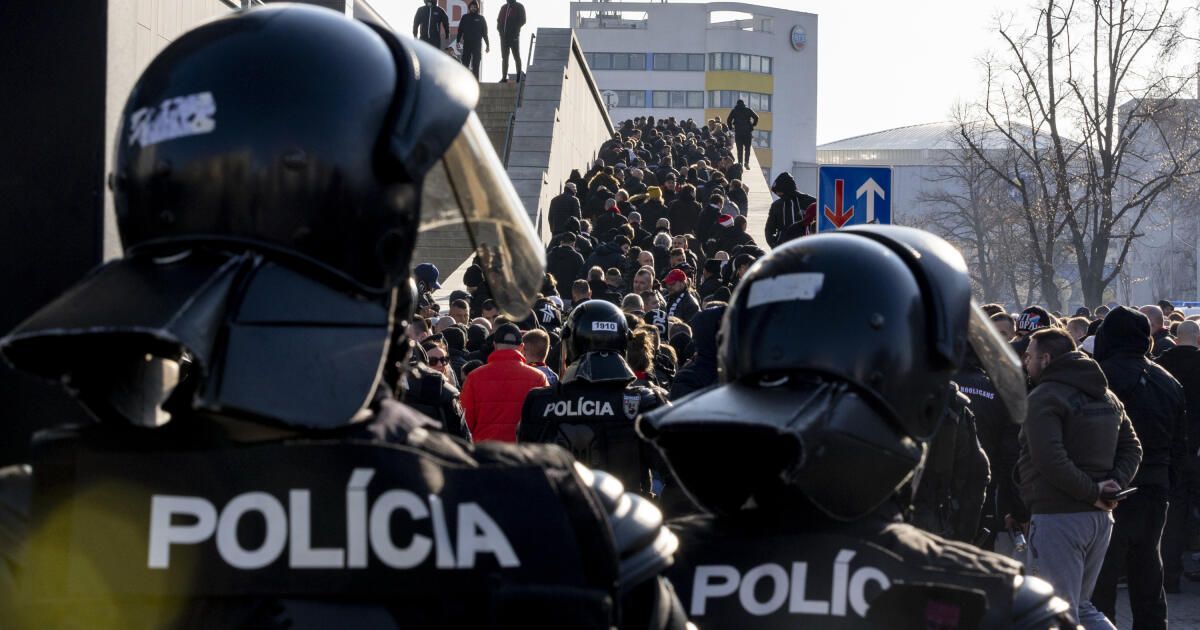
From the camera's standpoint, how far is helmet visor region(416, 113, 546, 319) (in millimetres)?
2186

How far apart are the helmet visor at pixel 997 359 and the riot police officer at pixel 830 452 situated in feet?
0.80

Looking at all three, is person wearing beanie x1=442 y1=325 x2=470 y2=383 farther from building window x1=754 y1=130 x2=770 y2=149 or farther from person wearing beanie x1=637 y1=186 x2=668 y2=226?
building window x1=754 y1=130 x2=770 y2=149

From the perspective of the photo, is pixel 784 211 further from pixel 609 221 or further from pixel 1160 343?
pixel 1160 343

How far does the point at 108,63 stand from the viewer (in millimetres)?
3156

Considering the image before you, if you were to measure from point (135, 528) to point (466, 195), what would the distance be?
0.85 m

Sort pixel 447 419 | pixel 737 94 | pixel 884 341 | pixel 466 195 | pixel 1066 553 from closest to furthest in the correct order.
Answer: pixel 466 195, pixel 884 341, pixel 447 419, pixel 1066 553, pixel 737 94

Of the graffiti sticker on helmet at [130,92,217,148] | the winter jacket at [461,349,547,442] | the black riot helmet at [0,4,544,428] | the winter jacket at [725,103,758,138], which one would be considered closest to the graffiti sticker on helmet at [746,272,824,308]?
the black riot helmet at [0,4,544,428]

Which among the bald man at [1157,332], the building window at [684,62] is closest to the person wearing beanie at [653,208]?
the bald man at [1157,332]

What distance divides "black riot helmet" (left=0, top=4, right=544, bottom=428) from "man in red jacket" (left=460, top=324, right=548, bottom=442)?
503cm

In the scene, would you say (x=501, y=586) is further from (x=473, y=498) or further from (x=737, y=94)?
(x=737, y=94)

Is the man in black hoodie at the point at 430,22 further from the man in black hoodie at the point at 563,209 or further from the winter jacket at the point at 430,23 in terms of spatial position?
the man in black hoodie at the point at 563,209

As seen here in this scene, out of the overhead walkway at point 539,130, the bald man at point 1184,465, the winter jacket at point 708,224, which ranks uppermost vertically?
the overhead walkway at point 539,130

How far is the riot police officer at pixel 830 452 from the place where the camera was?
238 cm

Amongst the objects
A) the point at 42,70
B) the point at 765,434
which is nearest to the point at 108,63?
the point at 42,70
